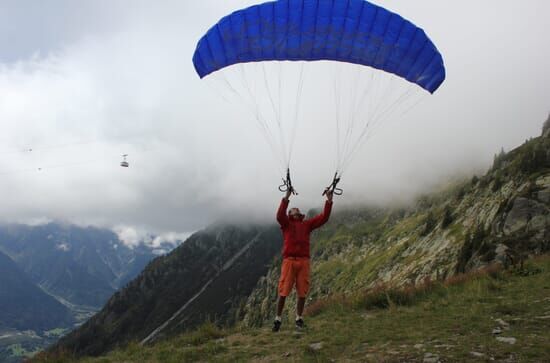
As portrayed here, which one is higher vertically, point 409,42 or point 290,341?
point 409,42

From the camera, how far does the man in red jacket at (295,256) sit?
12373 millimetres

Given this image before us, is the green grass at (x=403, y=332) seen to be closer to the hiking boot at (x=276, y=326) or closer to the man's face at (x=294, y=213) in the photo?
the hiking boot at (x=276, y=326)

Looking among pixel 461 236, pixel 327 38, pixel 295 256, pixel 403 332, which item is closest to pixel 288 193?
pixel 295 256

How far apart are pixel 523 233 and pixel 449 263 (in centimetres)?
2971

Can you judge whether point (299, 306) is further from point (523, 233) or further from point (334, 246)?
point (334, 246)

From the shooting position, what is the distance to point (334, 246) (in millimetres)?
191625

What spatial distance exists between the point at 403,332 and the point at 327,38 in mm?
10161

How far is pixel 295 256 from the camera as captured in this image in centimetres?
1251

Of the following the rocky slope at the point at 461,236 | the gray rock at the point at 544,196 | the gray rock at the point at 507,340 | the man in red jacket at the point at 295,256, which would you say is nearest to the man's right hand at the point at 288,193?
the man in red jacket at the point at 295,256

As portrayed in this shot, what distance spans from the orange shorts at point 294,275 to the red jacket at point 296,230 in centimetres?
→ 17

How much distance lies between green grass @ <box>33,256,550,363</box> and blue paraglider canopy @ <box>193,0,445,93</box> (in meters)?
7.42

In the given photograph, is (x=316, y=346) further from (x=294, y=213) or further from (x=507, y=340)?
(x=294, y=213)

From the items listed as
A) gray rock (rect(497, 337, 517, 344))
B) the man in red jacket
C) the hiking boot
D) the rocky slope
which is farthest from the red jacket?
the rocky slope

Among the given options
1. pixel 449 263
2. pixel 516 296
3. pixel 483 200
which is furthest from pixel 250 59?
pixel 483 200
